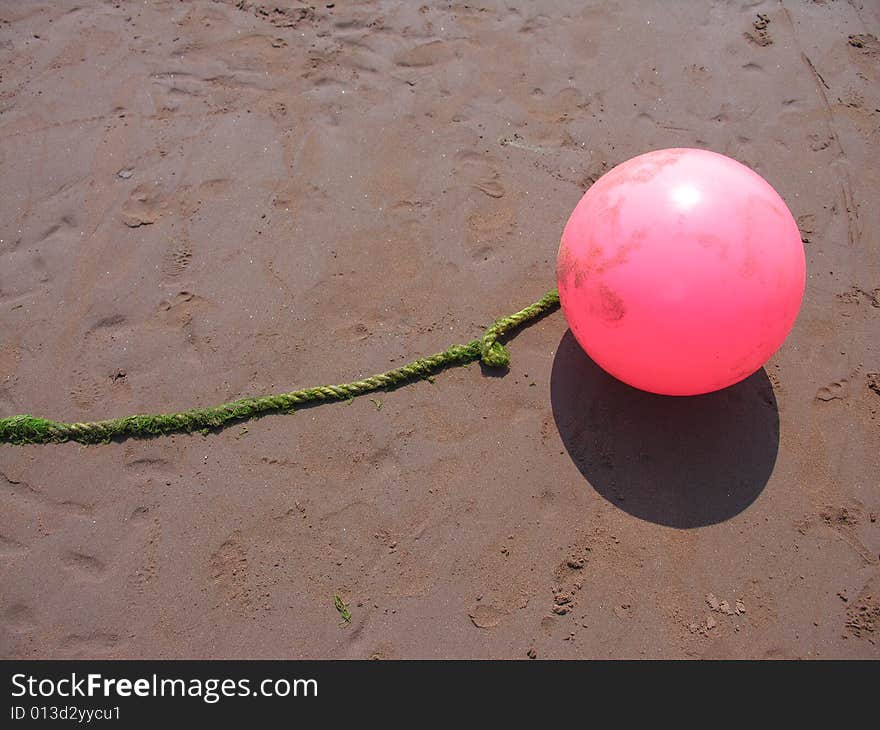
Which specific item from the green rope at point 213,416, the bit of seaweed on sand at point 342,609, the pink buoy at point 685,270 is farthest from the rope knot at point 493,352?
the bit of seaweed on sand at point 342,609

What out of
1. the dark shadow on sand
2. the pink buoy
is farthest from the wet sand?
→ the pink buoy

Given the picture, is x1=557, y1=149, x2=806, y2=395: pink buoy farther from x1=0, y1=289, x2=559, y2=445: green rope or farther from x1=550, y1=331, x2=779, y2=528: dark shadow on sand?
x1=0, y1=289, x2=559, y2=445: green rope

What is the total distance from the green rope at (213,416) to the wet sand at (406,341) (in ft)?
0.21

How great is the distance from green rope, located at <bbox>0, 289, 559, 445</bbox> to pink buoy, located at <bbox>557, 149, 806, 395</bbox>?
0.87 m

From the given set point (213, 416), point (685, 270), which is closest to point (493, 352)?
point (685, 270)

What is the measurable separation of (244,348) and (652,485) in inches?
83.9

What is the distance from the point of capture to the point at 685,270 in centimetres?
294

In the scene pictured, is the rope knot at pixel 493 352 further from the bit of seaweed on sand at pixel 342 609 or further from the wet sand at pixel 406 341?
the bit of seaweed on sand at pixel 342 609

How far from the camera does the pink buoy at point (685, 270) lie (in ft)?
9.67

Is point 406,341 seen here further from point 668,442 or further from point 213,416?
point 668,442

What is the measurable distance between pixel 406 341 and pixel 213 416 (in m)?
1.02

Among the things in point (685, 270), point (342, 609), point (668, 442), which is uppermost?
point (685, 270)

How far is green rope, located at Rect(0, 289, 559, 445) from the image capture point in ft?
12.4

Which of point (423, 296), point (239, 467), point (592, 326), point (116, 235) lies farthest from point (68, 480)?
point (592, 326)
